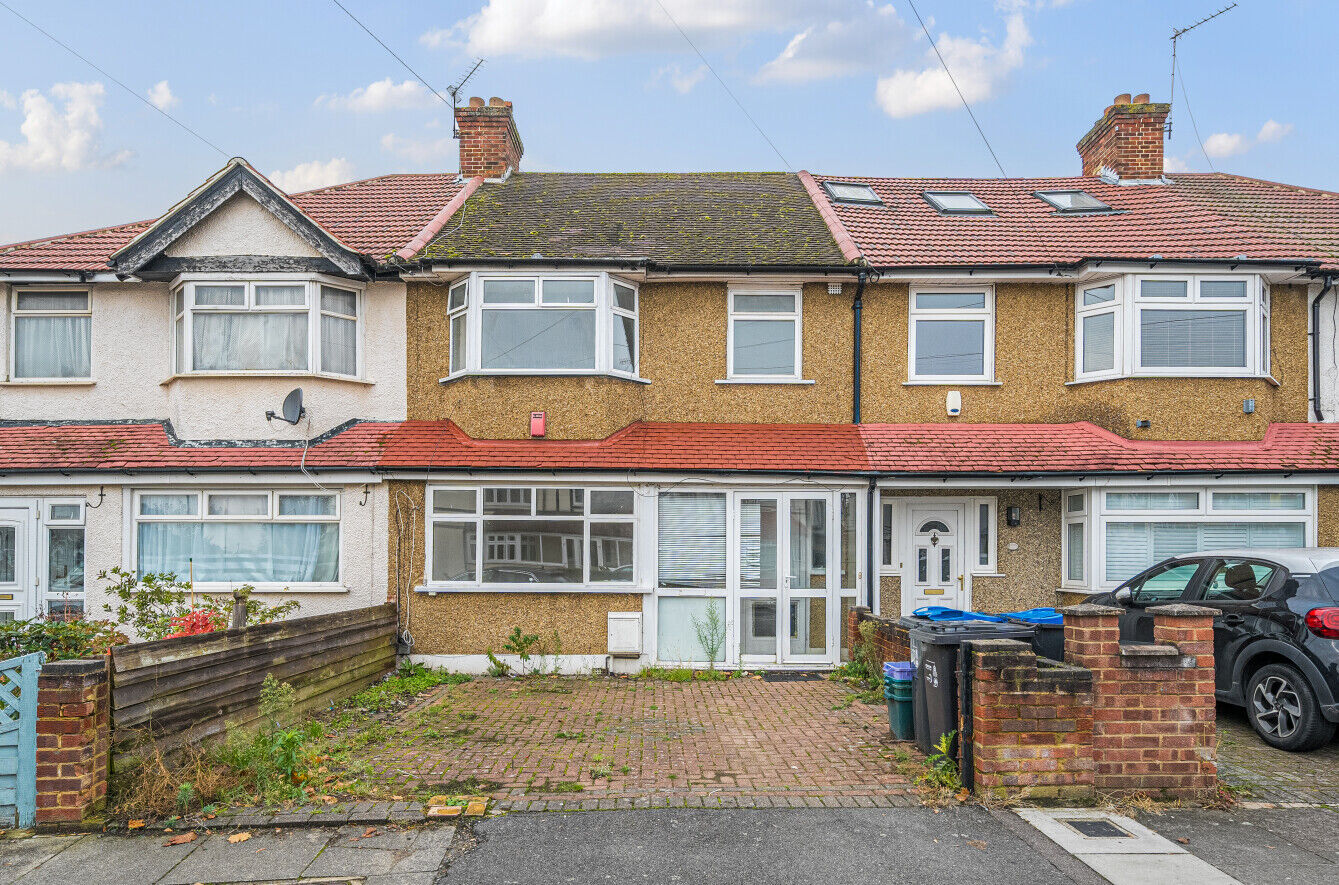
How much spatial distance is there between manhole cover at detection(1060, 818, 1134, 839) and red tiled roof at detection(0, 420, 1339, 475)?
18.1 feet

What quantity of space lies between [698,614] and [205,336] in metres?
7.11

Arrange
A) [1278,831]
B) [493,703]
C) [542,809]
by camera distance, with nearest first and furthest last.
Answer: [1278,831]
[542,809]
[493,703]

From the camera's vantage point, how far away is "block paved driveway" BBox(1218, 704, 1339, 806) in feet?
18.9

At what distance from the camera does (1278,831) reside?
16.9 ft

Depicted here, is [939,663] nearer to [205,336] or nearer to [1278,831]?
[1278,831]

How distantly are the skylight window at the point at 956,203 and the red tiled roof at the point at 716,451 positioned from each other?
403 cm

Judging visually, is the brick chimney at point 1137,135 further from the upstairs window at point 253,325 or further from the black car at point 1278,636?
the upstairs window at point 253,325

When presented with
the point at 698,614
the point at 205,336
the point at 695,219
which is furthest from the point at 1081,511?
the point at 205,336

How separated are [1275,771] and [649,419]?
7.39 metres

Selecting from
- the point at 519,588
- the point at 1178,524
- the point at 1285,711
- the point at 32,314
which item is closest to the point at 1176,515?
the point at 1178,524

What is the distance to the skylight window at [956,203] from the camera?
13.4 metres

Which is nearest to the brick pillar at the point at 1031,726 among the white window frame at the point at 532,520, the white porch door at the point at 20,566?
the white window frame at the point at 532,520

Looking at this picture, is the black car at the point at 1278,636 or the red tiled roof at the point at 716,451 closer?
the black car at the point at 1278,636

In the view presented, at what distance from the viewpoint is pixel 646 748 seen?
6.94 meters
